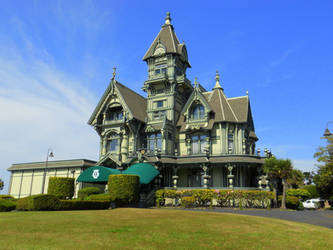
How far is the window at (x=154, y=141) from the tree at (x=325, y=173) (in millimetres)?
20102

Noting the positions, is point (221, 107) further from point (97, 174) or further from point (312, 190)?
point (312, 190)

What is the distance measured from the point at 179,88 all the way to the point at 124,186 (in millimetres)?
19689

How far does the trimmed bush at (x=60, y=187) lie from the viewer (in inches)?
1126

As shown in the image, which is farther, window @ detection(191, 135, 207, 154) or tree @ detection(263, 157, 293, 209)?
window @ detection(191, 135, 207, 154)

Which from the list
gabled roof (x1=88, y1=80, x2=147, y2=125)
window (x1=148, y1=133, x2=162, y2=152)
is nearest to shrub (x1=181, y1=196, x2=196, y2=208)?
window (x1=148, y1=133, x2=162, y2=152)

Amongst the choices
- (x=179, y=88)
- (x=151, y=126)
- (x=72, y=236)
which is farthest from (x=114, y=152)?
(x=72, y=236)

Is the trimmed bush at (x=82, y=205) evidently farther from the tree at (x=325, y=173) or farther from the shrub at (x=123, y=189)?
the tree at (x=325, y=173)

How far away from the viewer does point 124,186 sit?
26.7 m

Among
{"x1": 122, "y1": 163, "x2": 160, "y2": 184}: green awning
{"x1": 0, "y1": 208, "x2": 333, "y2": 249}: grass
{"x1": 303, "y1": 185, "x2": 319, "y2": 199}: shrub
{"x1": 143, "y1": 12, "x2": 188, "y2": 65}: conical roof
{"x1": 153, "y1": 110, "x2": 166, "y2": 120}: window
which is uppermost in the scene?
{"x1": 143, "y1": 12, "x2": 188, "y2": 65}: conical roof

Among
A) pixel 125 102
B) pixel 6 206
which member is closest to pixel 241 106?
pixel 125 102

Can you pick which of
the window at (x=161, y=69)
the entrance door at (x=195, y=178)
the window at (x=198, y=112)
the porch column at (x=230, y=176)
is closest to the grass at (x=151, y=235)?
the porch column at (x=230, y=176)

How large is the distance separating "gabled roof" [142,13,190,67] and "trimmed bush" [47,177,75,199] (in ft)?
72.9

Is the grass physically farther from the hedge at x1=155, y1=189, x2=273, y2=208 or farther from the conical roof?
the conical roof

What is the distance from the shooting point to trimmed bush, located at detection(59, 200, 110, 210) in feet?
72.9
